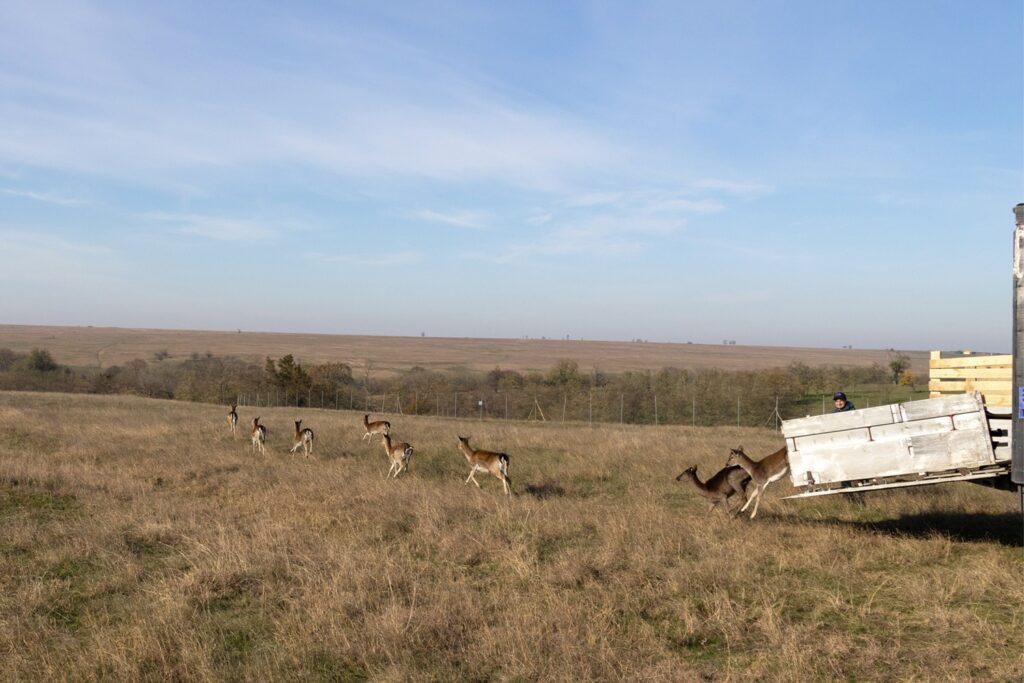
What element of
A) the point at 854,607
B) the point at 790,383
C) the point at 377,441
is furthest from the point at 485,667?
the point at 790,383

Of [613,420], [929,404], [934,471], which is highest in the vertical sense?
[929,404]

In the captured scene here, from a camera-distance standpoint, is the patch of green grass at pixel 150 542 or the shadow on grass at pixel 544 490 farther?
the shadow on grass at pixel 544 490

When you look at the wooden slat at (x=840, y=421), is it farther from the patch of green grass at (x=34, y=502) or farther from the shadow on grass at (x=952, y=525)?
the patch of green grass at (x=34, y=502)

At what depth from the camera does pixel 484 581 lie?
8.46m

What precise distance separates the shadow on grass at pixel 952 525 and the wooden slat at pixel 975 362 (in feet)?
8.10

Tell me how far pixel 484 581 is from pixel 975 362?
8.25 m

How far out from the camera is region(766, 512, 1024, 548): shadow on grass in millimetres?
10672

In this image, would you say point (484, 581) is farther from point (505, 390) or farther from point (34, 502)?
point (505, 390)

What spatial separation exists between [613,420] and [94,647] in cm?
4234

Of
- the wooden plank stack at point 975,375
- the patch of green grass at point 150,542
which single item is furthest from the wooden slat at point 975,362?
the patch of green grass at point 150,542

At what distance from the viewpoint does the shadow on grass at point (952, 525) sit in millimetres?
10672

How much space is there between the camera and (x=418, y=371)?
94.8 metres

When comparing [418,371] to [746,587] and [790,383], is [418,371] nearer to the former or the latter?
[790,383]

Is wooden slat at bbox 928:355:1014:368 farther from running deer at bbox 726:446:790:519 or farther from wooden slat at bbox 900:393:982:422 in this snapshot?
running deer at bbox 726:446:790:519
